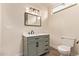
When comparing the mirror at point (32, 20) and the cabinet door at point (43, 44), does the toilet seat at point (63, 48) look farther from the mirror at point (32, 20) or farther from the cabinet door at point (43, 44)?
the mirror at point (32, 20)

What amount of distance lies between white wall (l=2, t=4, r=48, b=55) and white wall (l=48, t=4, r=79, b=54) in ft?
0.44

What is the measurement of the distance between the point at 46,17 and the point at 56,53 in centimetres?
51

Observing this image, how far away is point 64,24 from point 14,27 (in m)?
0.71

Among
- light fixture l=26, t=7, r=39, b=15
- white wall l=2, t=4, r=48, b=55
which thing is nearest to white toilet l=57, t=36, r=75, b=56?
white wall l=2, t=4, r=48, b=55

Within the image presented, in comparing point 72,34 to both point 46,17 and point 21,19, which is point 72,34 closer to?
point 46,17

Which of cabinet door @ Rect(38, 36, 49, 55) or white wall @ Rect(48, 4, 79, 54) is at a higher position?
white wall @ Rect(48, 4, 79, 54)

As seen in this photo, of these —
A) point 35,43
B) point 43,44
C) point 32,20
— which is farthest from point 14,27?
point 43,44

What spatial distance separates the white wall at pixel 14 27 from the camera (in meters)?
1.35

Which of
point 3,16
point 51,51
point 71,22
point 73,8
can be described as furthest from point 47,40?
point 3,16

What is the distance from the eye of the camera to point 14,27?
1390 millimetres

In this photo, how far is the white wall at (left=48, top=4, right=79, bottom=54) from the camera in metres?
1.33

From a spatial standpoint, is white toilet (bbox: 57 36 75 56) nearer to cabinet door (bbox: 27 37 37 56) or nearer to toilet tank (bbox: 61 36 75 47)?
toilet tank (bbox: 61 36 75 47)

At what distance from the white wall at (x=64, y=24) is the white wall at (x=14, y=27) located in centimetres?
13

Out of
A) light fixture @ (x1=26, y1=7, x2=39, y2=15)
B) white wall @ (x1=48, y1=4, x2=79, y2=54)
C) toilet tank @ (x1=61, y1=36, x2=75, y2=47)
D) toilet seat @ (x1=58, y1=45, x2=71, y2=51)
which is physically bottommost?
toilet seat @ (x1=58, y1=45, x2=71, y2=51)
